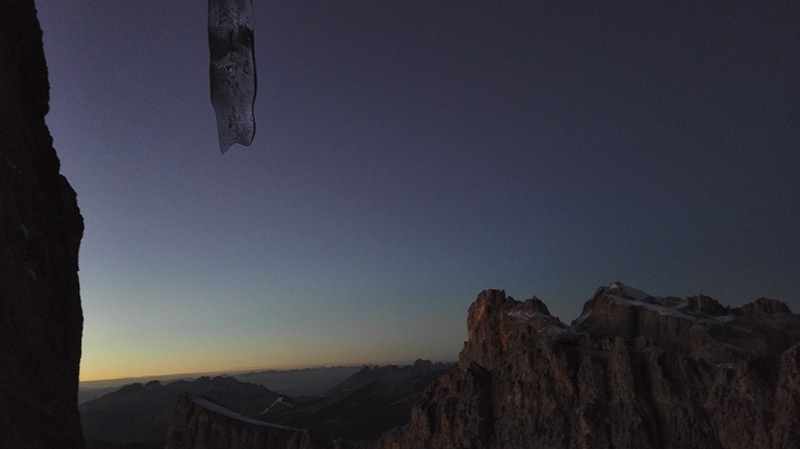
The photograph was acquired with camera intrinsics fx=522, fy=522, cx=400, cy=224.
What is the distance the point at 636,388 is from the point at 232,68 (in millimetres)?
52209

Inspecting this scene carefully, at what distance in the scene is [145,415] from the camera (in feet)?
539

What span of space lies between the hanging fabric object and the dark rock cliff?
1993 mm

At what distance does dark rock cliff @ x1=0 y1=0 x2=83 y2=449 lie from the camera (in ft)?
11.6

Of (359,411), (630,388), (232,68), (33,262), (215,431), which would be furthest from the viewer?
(359,411)

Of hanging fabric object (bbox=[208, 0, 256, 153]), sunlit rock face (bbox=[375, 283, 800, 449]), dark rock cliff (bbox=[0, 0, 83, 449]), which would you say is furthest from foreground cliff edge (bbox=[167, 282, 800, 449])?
hanging fabric object (bbox=[208, 0, 256, 153])

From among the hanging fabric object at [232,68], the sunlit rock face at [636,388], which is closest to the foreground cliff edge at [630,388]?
the sunlit rock face at [636,388]

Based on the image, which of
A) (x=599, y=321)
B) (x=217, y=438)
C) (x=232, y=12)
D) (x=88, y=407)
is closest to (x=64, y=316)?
(x=232, y=12)

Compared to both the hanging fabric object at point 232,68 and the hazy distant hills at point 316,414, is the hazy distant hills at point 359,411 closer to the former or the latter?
the hazy distant hills at point 316,414

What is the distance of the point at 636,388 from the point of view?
4734cm

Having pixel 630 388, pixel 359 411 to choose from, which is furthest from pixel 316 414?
pixel 630 388

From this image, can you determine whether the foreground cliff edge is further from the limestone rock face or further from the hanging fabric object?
the hanging fabric object

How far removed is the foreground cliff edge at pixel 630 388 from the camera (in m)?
41.1

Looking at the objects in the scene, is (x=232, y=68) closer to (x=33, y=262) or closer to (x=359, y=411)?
(x=33, y=262)

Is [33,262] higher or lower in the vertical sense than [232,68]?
lower
